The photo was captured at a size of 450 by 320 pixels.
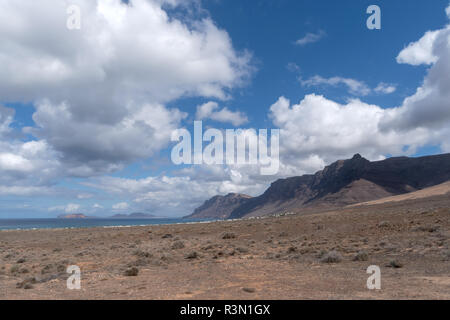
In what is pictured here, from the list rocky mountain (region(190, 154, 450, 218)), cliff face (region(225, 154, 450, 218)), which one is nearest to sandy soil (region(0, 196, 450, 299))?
rocky mountain (region(190, 154, 450, 218))

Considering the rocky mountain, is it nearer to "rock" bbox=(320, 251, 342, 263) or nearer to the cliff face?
the cliff face

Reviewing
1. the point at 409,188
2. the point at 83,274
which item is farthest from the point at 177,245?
the point at 409,188

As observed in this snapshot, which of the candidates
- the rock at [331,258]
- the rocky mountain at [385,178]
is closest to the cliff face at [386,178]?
the rocky mountain at [385,178]

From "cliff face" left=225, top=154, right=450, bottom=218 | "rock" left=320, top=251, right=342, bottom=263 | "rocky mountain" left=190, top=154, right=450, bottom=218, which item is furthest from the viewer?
"cliff face" left=225, top=154, right=450, bottom=218

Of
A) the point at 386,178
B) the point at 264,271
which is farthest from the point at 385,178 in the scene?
the point at 264,271

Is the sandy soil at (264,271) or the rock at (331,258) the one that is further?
the rock at (331,258)

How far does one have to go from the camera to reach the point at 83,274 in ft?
50.1

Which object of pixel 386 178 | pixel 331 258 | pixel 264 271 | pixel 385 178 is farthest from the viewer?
pixel 385 178

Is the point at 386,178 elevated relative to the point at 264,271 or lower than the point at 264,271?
elevated

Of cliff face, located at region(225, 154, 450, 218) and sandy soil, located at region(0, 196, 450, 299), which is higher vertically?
cliff face, located at region(225, 154, 450, 218)

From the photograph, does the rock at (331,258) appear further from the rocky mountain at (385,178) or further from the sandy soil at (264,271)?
the rocky mountain at (385,178)

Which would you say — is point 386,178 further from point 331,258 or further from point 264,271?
point 264,271

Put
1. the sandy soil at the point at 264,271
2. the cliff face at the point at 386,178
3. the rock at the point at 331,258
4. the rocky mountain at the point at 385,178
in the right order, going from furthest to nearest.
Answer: the cliff face at the point at 386,178, the rocky mountain at the point at 385,178, the rock at the point at 331,258, the sandy soil at the point at 264,271
